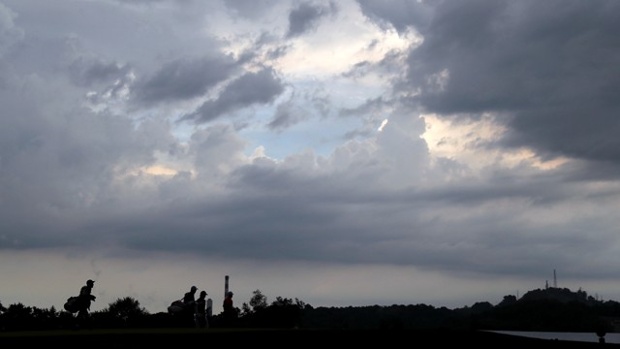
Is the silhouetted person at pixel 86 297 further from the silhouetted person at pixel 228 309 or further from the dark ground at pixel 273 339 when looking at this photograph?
the silhouetted person at pixel 228 309

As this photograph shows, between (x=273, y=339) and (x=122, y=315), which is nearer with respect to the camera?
(x=273, y=339)

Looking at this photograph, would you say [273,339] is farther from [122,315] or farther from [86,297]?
[122,315]

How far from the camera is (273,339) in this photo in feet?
105

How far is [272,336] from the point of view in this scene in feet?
105

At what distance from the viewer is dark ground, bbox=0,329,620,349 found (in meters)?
29.2

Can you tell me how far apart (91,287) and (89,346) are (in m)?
8.22

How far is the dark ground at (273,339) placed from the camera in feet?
95.7

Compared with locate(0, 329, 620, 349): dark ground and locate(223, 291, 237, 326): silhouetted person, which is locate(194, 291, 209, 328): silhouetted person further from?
locate(0, 329, 620, 349): dark ground

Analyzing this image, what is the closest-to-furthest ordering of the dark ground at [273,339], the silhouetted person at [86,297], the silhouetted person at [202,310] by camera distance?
the dark ground at [273,339] < the silhouetted person at [86,297] < the silhouetted person at [202,310]

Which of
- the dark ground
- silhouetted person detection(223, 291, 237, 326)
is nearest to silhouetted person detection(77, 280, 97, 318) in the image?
the dark ground

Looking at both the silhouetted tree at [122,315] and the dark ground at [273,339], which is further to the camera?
the silhouetted tree at [122,315]

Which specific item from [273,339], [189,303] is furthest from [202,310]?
[273,339]

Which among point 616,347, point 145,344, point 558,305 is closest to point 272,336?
point 145,344

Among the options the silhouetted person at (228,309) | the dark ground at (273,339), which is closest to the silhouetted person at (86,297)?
the dark ground at (273,339)
